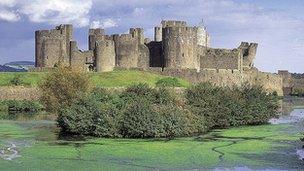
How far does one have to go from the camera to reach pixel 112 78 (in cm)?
5625

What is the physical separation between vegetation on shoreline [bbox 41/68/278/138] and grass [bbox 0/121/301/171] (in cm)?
115

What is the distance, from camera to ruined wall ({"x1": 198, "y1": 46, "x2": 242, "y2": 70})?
67.5 m

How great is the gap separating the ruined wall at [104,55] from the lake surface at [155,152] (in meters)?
29.5

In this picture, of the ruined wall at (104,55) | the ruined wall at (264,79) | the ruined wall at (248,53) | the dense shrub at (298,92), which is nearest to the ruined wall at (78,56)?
the ruined wall at (104,55)

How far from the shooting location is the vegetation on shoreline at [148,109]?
29.3 metres

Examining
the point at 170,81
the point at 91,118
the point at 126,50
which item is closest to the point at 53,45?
the point at 126,50

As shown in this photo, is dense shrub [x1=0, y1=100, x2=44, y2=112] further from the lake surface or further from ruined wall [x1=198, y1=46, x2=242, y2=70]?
ruined wall [x1=198, y1=46, x2=242, y2=70]

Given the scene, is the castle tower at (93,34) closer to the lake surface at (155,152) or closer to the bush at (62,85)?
the bush at (62,85)

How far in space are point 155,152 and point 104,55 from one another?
126ft

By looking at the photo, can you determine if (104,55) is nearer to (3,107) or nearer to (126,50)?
(126,50)

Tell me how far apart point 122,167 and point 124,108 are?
10.5 metres

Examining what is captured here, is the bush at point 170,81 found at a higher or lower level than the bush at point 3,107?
higher

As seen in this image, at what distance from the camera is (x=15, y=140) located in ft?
89.1

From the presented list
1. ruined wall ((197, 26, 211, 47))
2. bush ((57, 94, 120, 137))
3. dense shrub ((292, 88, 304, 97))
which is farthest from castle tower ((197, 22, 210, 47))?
bush ((57, 94, 120, 137))
